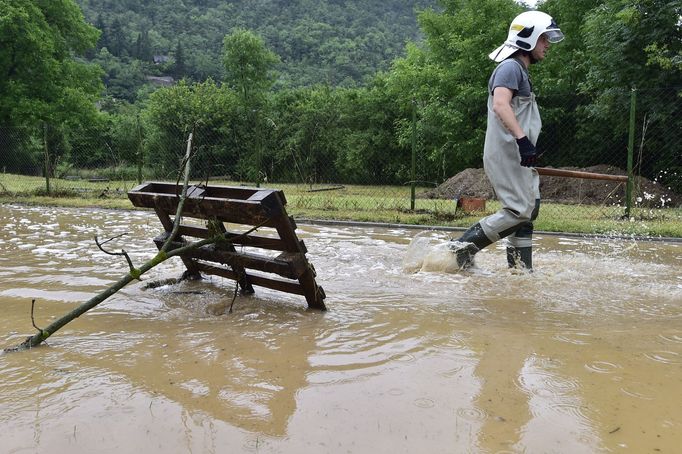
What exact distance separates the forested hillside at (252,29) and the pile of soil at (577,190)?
4861 cm

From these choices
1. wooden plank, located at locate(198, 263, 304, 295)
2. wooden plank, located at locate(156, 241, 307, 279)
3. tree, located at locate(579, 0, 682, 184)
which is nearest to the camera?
wooden plank, located at locate(156, 241, 307, 279)

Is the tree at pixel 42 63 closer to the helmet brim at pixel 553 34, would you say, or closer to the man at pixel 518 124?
the man at pixel 518 124

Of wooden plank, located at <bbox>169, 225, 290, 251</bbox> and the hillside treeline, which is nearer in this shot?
wooden plank, located at <bbox>169, 225, 290, 251</bbox>

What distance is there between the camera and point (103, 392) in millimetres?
2490

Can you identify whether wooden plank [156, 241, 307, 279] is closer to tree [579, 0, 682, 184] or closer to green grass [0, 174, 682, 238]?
green grass [0, 174, 682, 238]

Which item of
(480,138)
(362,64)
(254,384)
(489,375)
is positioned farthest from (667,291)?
(362,64)

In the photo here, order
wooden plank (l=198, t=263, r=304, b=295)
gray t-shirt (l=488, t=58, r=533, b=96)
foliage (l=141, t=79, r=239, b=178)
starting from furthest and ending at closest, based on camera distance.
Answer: foliage (l=141, t=79, r=239, b=178), gray t-shirt (l=488, t=58, r=533, b=96), wooden plank (l=198, t=263, r=304, b=295)

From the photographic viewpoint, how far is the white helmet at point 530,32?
482cm

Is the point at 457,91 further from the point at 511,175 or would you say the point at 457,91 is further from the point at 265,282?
the point at 265,282

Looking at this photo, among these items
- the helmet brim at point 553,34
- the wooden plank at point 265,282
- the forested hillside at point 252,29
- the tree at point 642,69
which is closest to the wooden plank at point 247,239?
the wooden plank at point 265,282

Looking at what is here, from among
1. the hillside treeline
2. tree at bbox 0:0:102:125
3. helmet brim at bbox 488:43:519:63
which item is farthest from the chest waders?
tree at bbox 0:0:102:125

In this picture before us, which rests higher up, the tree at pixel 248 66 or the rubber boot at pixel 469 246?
the tree at pixel 248 66

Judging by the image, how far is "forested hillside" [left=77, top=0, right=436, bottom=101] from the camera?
79.6 metres

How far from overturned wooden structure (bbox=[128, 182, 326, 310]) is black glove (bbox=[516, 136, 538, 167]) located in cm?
197
